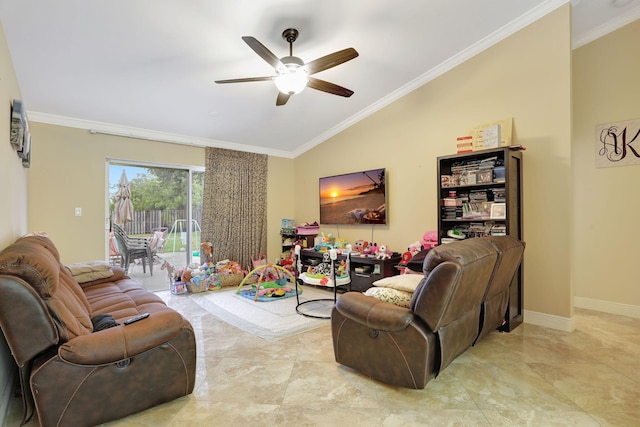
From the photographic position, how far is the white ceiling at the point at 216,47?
97.7 inches

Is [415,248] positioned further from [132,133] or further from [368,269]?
[132,133]

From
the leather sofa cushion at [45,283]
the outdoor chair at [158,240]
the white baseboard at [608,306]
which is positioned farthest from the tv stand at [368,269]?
the leather sofa cushion at [45,283]

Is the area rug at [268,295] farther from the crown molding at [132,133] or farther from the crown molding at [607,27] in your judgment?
the crown molding at [607,27]

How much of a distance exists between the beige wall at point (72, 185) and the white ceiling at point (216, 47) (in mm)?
206

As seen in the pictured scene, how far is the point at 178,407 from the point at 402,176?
11.6ft

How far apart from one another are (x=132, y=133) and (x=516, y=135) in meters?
4.78

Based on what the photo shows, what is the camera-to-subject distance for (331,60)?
97.1 inches

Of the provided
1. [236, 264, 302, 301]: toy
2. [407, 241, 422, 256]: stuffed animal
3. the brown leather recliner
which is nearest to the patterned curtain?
[236, 264, 302, 301]: toy

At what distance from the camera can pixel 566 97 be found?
9.47ft

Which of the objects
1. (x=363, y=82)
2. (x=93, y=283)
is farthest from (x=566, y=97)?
(x=93, y=283)

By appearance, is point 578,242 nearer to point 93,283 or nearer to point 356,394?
point 356,394

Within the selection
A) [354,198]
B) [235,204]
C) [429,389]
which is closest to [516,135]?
[354,198]

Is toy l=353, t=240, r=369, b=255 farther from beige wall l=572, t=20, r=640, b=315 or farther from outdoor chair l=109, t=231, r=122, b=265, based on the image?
outdoor chair l=109, t=231, r=122, b=265

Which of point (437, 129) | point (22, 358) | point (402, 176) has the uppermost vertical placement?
point (437, 129)
